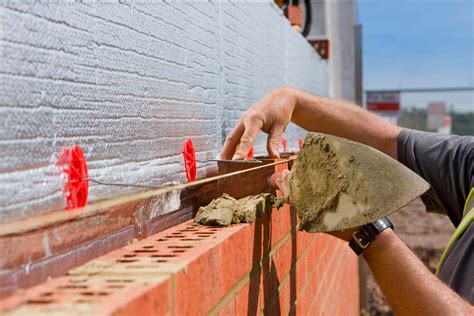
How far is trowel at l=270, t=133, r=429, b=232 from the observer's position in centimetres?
162

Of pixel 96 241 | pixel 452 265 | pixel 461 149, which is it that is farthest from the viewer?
pixel 461 149

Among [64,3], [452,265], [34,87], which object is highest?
[64,3]

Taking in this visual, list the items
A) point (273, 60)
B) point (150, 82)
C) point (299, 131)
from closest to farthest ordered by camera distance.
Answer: point (150, 82) < point (273, 60) < point (299, 131)

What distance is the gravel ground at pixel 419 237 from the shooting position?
961 centimetres

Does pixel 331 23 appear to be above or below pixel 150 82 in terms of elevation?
above

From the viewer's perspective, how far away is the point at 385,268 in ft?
6.08

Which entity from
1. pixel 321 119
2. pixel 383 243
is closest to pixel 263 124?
pixel 383 243

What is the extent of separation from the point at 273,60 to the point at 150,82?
2.00 metres

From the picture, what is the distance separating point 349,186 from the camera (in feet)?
5.39

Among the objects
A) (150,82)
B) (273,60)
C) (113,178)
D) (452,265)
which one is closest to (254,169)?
(150,82)

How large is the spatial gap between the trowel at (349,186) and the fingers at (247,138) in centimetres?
36

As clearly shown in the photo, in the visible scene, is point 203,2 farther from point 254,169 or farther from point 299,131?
point 299,131

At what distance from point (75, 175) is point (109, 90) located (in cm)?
25

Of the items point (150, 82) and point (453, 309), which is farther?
point (453, 309)
